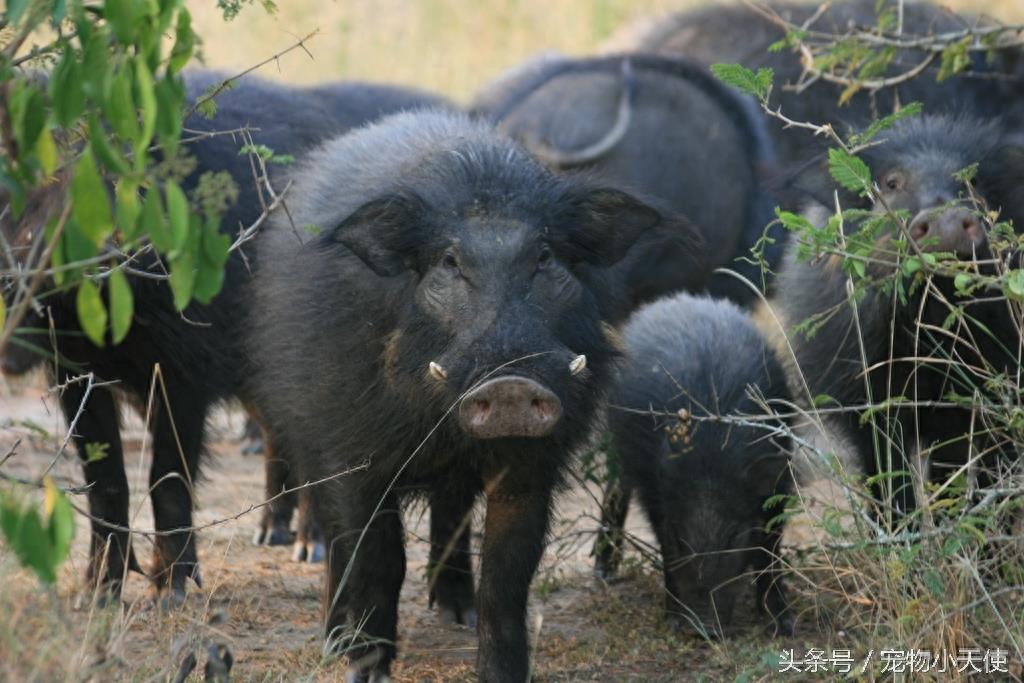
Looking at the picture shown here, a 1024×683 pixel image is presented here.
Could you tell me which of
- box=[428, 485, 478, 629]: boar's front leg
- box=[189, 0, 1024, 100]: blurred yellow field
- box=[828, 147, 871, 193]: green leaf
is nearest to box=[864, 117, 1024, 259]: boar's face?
box=[828, 147, 871, 193]: green leaf

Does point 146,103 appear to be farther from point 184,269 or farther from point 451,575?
point 451,575

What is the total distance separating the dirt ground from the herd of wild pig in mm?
140

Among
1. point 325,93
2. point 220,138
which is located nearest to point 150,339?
point 220,138

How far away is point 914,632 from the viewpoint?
4340 mm

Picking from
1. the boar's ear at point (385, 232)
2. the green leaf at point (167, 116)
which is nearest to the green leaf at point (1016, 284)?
the boar's ear at point (385, 232)

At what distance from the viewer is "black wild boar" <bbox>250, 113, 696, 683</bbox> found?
169 inches

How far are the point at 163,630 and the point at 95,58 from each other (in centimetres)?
265

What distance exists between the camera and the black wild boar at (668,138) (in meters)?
8.48

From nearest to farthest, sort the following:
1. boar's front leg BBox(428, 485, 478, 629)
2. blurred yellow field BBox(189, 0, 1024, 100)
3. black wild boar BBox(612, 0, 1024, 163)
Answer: boar's front leg BBox(428, 485, 478, 629)
black wild boar BBox(612, 0, 1024, 163)
blurred yellow field BBox(189, 0, 1024, 100)

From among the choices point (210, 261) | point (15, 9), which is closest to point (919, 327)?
point (210, 261)

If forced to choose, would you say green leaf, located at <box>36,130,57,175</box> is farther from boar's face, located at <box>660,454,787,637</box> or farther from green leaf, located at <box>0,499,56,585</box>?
boar's face, located at <box>660,454,787,637</box>

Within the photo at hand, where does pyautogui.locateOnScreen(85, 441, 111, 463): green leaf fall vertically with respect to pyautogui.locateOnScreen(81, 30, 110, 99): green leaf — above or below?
below

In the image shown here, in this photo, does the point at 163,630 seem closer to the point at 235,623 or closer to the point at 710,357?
the point at 235,623

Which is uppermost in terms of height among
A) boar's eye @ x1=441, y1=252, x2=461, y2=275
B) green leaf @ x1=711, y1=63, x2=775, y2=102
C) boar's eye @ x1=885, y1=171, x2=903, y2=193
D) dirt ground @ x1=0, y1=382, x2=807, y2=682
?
boar's eye @ x1=885, y1=171, x2=903, y2=193
